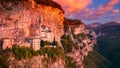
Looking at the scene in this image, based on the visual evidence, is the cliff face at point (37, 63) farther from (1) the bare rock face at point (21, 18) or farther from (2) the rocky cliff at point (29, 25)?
(1) the bare rock face at point (21, 18)

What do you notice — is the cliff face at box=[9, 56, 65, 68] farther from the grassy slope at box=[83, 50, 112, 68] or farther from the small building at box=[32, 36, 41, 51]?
the grassy slope at box=[83, 50, 112, 68]

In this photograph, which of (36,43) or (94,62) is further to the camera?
(94,62)

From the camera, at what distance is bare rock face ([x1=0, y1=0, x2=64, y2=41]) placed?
6338 centimetres

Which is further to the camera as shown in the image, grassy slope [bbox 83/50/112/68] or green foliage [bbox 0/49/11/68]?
grassy slope [bbox 83/50/112/68]

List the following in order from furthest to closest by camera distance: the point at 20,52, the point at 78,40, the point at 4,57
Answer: the point at 78,40 → the point at 20,52 → the point at 4,57

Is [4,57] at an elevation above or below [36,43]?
below

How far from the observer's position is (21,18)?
6581 centimetres

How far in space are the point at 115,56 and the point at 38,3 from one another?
4192 inches

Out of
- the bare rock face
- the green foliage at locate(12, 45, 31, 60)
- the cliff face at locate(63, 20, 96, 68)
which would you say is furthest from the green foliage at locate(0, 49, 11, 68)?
the cliff face at locate(63, 20, 96, 68)

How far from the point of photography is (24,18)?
66.5 m

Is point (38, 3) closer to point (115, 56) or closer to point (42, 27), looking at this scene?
point (42, 27)

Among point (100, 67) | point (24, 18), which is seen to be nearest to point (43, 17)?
point (24, 18)

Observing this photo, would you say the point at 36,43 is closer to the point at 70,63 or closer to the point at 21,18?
the point at 21,18

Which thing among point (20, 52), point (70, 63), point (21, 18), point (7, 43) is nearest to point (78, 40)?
point (70, 63)
